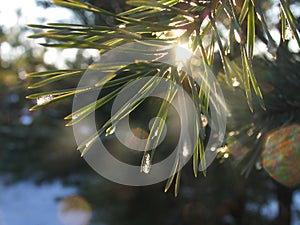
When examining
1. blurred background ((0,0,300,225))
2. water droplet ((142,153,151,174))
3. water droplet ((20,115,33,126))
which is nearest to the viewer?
water droplet ((142,153,151,174))

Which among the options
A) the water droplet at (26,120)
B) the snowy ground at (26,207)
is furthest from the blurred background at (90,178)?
the snowy ground at (26,207)

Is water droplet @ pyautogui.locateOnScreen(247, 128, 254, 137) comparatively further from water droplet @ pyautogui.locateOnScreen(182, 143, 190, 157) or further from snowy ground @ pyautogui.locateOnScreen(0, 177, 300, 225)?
snowy ground @ pyautogui.locateOnScreen(0, 177, 300, 225)

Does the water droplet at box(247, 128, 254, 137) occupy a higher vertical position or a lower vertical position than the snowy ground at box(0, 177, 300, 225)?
higher

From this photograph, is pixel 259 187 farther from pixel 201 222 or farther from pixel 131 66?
pixel 131 66

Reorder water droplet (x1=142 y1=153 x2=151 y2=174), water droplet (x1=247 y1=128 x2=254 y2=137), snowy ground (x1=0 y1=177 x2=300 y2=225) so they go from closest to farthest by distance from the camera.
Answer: water droplet (x1=142 y1=153 x2=151 y2=174), water droplet (x1=247 y1=128 x2=254 y2=137), snowy ground (x1=0 y1=177 x2=300 y2=225)

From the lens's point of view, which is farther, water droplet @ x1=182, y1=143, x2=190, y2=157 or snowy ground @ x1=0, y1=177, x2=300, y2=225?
snowy ground @ x1=0, y1=177, x2=300, y2=225

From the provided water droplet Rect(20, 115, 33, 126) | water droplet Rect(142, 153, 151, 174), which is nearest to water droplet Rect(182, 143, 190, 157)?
water droplet Rect(142, 153, 151, 174)

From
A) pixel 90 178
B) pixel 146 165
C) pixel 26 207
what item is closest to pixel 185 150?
pixel 146 165

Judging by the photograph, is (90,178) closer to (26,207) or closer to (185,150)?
(185,150)

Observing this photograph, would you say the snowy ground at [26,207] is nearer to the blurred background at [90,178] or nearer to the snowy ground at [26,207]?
the snowy ground at [26,207]

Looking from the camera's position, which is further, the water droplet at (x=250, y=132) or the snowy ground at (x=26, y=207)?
the snowy ground at (x=26, y=207)

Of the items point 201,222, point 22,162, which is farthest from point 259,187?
point 22,162
